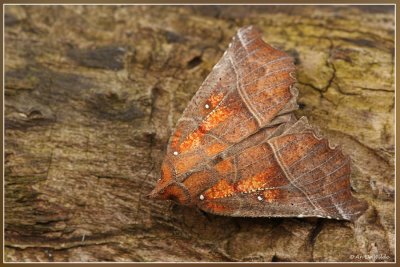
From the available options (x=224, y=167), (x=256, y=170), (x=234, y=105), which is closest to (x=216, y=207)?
(x=224, y=167)

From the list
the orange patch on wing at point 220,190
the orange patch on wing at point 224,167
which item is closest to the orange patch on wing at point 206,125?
the orange patch on wing at point 224,167

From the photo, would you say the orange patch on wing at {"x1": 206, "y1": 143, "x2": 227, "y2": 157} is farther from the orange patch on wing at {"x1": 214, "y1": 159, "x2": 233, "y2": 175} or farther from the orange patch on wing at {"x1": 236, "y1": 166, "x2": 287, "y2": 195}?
the orange patch on wing at {"x1": 236, "y1": 166, "x2": 287, "y2": 195}

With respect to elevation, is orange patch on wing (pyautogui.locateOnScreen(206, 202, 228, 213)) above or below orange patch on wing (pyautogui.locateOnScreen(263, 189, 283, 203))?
below

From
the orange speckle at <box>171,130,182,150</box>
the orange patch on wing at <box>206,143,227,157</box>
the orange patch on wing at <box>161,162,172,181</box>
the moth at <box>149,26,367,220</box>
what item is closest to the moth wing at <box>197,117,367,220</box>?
the moth at <box>149,26,367,220</box>

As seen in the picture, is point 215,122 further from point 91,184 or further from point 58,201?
point 58,201

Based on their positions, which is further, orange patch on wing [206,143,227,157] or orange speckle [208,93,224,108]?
orange speckle [208,93,224,108]

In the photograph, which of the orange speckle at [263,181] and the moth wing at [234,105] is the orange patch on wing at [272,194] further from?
the moth wing at [234,105]
